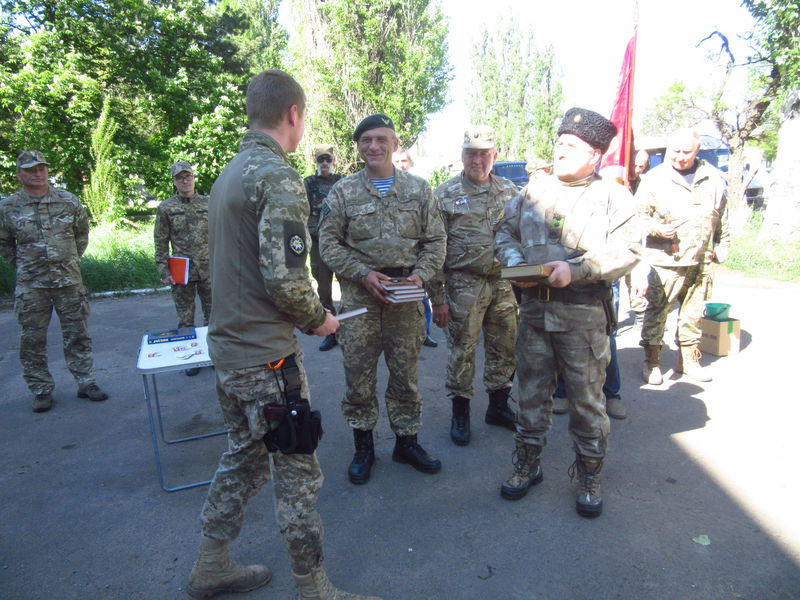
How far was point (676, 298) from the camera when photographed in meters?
4.69

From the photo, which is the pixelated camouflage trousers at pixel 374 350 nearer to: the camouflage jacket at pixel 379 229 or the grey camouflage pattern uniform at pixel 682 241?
the camouflage jacket at pixel 379 229

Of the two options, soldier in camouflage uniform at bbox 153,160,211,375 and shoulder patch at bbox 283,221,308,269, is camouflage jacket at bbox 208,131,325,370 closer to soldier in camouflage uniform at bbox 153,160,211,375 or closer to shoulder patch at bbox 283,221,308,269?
shoulder patch at bbox 283,221,308,269

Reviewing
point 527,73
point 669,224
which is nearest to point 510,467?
point 669,224

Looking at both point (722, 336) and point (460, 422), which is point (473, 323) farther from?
point (722, 336)

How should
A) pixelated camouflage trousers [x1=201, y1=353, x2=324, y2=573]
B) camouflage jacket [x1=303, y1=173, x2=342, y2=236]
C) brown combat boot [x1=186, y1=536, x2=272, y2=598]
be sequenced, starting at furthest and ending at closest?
camouflage jacket [x1=303, y1=173, x2=342, y2=236]
brown combat boot [x1=186, y1=536, x2=272, y2=598]
pixelated camouflage trousers [x1=201, y1=353, x2=324, y2=573]

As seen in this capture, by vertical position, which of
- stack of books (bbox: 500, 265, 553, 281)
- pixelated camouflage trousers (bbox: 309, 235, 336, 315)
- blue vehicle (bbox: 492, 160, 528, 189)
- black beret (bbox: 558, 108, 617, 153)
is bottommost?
pixelated camouflage trousers (bbox: 309, 235, 336, 315)

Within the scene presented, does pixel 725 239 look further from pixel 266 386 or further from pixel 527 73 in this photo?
pixel 527 73

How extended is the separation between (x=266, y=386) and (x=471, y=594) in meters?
1.35

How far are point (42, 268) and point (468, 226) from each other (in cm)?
390

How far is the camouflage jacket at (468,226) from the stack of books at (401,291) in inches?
21.1

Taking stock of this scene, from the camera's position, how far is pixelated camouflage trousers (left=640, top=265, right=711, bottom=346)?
15.2 ft

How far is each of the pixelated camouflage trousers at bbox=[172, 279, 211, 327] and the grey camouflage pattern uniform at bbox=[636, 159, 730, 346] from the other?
451 cm

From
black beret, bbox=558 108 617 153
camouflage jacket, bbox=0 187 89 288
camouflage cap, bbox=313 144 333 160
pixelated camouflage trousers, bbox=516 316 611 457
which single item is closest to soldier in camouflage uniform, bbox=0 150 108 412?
camouflage jacket, bbox=0 187 89 288

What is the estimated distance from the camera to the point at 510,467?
3.38 m
